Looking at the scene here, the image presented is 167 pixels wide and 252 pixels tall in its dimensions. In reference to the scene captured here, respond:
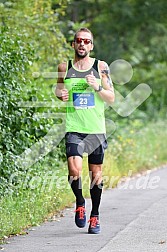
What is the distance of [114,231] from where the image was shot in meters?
9.17

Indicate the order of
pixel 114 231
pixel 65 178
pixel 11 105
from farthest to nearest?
pixel 65 178
pixel 11 105
pixel 114 231

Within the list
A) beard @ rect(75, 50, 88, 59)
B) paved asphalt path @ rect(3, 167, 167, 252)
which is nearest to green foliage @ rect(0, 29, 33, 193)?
paved asphalt path @ rect(3, 167, 167, 252)

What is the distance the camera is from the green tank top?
29.8 feet

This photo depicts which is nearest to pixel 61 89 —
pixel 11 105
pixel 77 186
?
pixel 77 186

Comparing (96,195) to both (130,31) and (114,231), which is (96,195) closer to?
(114,231)

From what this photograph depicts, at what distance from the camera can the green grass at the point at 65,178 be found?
9.66 m

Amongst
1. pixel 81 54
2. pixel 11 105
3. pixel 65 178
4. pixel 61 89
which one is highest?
pixel 81 54

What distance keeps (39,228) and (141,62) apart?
60.0ft

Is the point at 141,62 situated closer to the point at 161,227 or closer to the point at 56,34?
the point at 56,34

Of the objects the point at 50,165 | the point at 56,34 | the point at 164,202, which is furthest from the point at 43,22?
the point at 164,202

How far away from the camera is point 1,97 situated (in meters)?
10.3

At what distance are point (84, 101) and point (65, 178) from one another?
10.5ft

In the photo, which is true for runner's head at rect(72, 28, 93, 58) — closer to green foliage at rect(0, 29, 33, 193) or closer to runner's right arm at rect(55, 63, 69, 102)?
runner's right arm at rect(55, 63, 69, 102)

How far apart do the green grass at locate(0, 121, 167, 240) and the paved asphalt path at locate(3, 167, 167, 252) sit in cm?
20
